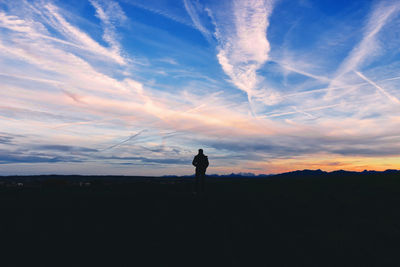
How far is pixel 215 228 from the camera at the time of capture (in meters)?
8.52

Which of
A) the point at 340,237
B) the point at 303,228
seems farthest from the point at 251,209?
the point at 340,237

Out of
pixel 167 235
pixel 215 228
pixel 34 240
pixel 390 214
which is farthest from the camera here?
pixel 390 214

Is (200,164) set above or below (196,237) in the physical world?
above

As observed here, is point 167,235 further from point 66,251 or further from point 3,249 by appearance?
point 3,249

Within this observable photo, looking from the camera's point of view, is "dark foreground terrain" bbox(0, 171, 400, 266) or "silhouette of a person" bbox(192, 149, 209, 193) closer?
"dark foreground terrain" bbox(0, 171, 400, 266)

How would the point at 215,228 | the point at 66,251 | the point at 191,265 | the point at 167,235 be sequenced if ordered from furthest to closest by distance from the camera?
the point at 215,228 < the point at 167,235 < the point at 66,251 < the point at 191,265

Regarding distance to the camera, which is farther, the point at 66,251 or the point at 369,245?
the point at 369,245

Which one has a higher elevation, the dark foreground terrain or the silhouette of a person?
the silhouette of a person

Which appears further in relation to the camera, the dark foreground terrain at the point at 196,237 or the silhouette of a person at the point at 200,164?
the silhouette of a person at the point at 200,164

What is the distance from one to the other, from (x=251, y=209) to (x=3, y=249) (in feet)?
29.3

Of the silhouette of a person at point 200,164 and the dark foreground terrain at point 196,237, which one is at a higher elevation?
the silhouette of a person at point 200,164

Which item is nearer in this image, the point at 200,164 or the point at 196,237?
the point at 196,237

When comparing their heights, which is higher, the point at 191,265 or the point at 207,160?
the point at 207,160

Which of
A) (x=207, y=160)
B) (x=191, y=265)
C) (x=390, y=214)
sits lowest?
(x=191, y=265)
